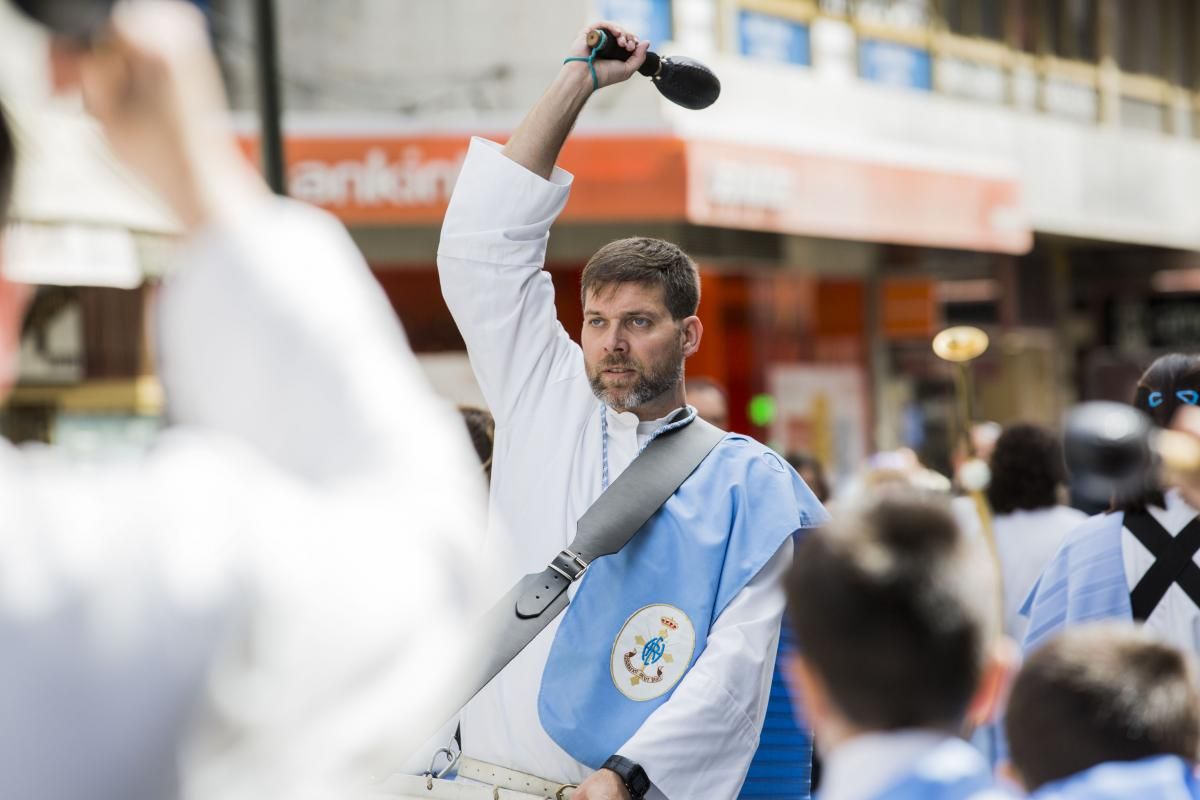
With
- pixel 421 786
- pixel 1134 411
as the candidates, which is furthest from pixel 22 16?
pixel 1134 411

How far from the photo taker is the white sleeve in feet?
11.5

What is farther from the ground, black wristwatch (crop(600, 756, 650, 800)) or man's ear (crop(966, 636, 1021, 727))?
man's ear (crop(966, 636, 1021, 727))

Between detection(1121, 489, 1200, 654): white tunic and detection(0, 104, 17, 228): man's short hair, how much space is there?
334 centimetres

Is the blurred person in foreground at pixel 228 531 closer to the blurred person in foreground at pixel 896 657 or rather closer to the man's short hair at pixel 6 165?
the man's short hair at pixel 6 165

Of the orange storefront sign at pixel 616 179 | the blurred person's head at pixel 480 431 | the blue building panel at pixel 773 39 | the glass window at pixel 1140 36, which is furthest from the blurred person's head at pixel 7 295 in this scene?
the glass window at pixel 1140 36

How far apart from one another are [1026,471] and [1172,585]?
9.97 feet

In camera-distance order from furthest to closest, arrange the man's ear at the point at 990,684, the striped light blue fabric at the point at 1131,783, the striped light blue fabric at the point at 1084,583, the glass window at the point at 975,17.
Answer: the glass window at the point at 975,17 → the striped light blue fabric at the point at 1084,583 → the striped light blue fabric at the point at 1131,783 → the man's ear at the point at 990,684

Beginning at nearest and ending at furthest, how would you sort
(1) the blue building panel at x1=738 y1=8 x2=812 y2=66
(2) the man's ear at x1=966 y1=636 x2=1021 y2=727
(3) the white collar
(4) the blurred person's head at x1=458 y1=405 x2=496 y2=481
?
(3) the white collar < (2) the man's ear at x1=966 y1=636 x2=1021 y2=727 < (4) the blurred person's head at x1=458 y1=405 x2=496 y2=481 < (1) the blue building panel at x1=738 y1=8 x2=812 y2=66

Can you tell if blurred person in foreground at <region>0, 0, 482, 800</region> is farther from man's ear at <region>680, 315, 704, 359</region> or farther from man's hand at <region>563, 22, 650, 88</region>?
man's ear at <region>680, 315, 704, 359</region>

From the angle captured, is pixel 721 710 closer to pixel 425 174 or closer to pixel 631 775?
pixel 631 775

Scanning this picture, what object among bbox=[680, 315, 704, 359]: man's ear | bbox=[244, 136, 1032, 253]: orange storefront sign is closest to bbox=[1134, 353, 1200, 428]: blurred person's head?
bbox=[680, 315, 704, 359]: man's ear

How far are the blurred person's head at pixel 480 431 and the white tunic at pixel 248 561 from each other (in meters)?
3.95

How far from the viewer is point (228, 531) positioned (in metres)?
0.84

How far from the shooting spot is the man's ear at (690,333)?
375cm
